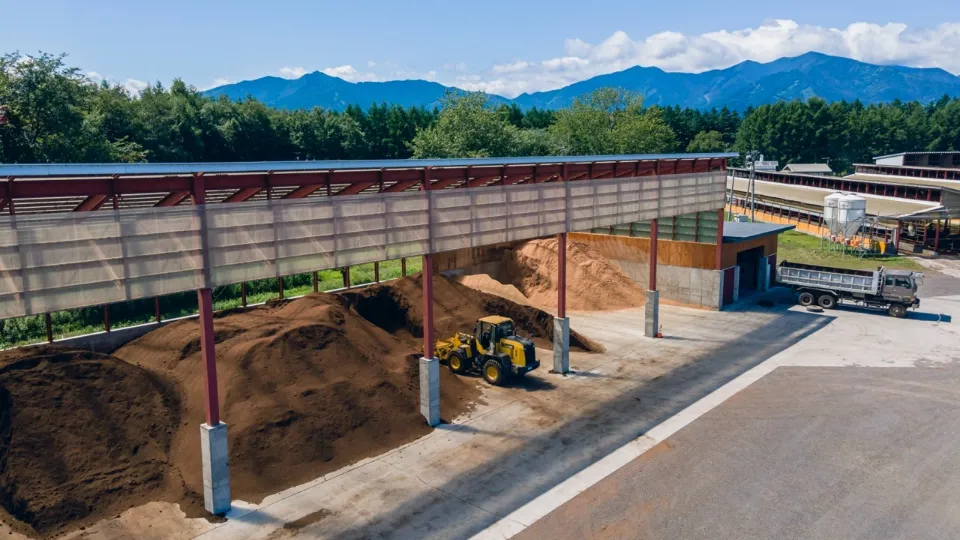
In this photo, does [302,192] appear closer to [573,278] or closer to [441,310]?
[441,310]

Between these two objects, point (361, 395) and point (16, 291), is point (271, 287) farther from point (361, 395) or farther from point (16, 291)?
point (16, 291)

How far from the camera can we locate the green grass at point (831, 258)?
1881 inches

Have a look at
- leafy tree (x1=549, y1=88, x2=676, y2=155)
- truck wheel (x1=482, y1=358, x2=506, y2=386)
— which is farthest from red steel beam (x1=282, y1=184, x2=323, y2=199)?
leafy tree (x1=549, y1=88, x2=676, y2=155)

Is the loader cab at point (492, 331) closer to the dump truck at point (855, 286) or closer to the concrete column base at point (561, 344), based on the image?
the concrete column base at point (561, 344)

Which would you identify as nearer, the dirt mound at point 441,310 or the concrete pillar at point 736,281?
the dirt mound at point 441,310

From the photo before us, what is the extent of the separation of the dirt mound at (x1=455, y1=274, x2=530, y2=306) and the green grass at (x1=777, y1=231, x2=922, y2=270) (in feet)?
82.3

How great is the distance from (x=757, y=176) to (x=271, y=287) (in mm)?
70273

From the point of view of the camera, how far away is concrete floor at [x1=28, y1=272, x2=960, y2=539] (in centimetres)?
1466

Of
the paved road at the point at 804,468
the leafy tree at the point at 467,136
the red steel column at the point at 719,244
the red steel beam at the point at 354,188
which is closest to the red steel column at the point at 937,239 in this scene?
the red steel column at the point at 719,244

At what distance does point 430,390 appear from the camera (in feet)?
64.3

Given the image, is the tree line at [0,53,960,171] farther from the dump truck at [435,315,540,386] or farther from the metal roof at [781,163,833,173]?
the dump truck at [435,315,540,386]

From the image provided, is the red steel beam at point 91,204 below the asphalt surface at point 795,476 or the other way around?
the other way around

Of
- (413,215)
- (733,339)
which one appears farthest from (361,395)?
(733,339)

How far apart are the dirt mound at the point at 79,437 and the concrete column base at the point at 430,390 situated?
272 inches
